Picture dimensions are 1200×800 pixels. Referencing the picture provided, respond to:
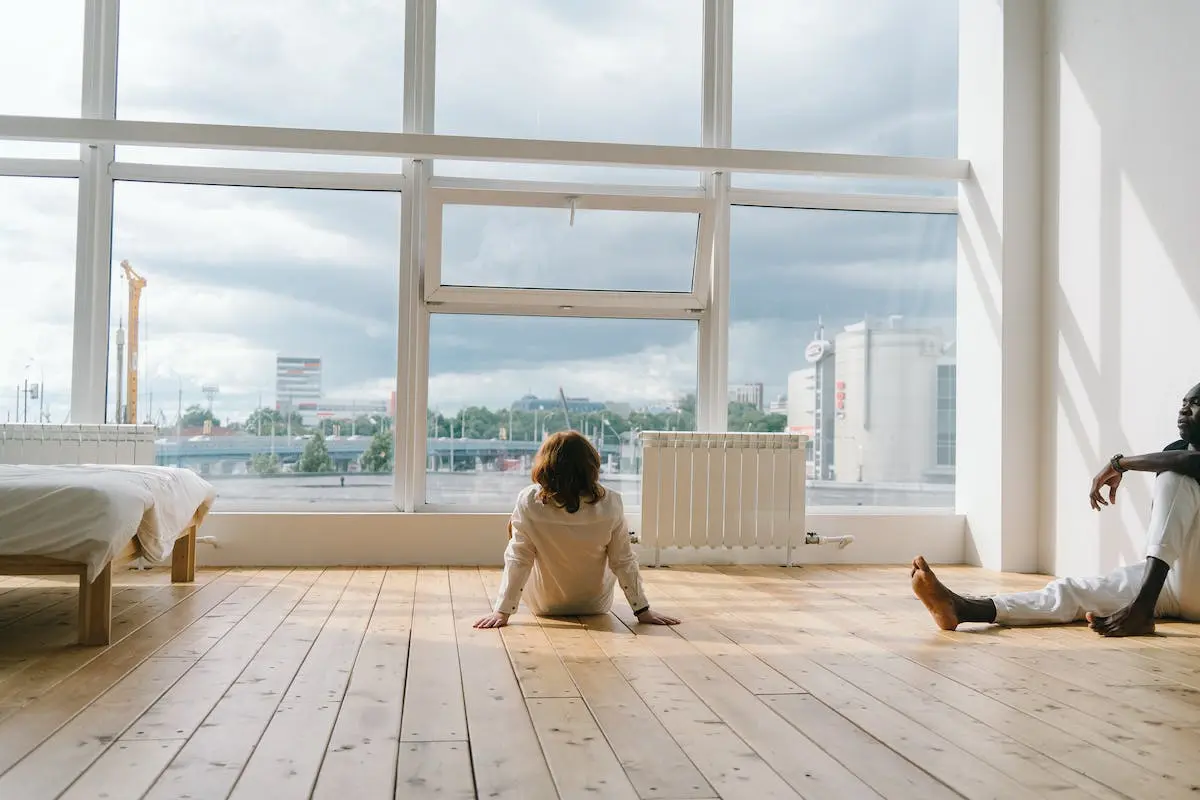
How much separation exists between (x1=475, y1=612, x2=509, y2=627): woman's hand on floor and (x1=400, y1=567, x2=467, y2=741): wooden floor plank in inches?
4.3

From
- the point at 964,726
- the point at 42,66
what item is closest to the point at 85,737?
the point at 964,726

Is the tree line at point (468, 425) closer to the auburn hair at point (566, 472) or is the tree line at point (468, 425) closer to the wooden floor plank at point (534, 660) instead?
the wooden floor plank at point (534, 660)

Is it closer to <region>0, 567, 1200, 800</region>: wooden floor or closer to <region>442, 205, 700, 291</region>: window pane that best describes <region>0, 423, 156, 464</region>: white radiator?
<region>0, 567, 1200, 800</region>: wooden floor

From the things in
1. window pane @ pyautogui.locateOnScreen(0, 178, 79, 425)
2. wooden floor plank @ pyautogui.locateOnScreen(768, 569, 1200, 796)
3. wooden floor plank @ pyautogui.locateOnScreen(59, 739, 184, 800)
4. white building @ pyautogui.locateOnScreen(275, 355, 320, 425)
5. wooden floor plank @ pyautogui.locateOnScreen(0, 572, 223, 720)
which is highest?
window pane @ pyautogui.locateOnScreen(0, 178, 79, 425)

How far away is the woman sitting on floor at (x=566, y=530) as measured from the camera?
381 cm

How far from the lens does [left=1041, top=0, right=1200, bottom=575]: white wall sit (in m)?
4.73

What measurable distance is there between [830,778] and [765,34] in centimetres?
523

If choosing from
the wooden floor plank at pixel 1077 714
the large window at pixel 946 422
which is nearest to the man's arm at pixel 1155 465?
the wooden floor plank at pixel 1077 714

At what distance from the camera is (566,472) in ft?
12.5

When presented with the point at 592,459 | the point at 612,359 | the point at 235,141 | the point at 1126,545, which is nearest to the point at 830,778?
the point at 592,459

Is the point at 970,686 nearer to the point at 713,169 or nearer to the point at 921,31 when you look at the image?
the point at 713,169

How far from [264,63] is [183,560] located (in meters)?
2.87

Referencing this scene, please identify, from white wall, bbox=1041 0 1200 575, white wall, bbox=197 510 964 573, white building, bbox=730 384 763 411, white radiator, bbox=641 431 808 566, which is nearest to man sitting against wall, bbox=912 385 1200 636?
white wall, bbox=1041 0 1200 575

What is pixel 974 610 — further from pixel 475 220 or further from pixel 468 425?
pixel 475 220
